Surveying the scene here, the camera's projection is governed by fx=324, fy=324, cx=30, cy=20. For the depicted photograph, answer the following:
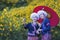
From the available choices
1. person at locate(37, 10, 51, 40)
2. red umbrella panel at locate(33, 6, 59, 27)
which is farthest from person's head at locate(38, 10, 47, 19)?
red umbrella panel at locate(33, 6, 59, 27)

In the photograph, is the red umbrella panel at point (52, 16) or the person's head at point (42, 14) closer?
the person's head at point (42, 14)

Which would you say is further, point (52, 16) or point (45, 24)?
point (52, 16)

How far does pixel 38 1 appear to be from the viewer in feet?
35.2

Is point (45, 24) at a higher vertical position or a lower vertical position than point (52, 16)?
lower

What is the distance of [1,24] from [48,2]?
2.42 meters

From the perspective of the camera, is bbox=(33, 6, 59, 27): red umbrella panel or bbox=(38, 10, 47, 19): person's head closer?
bbox=(38, 10, 47, 19): person's head

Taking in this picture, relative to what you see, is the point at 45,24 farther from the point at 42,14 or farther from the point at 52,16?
the point at 52,16

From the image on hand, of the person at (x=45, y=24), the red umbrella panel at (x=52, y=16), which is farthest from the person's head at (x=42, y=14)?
the red umbrella panel at (x=52, y=16)

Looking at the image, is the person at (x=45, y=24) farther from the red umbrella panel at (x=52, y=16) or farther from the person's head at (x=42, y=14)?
the red umbrella panel at (x=52, y=16)

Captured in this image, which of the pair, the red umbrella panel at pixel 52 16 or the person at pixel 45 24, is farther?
the red umbrella panel at pixel 52 16

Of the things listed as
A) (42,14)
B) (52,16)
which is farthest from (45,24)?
(52,16)

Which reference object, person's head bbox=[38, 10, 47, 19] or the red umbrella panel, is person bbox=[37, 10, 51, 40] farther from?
the red umbrella panel

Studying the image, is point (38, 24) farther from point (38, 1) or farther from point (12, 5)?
point (12, 5)

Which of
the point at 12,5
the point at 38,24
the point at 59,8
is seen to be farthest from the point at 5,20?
the point at 12,5
